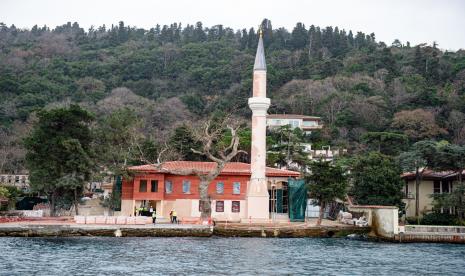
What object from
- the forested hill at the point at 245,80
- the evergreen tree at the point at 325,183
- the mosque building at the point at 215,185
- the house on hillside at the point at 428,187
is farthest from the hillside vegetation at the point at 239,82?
the evergreen tree at the point at 325,183

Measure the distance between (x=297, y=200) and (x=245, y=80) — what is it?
5946cm

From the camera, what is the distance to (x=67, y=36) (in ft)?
573

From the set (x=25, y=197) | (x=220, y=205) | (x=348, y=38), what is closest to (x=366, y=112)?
(x=220, y=205)

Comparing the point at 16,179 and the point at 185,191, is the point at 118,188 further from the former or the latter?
the point at 16,179

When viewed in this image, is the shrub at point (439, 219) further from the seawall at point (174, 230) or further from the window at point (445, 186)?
the window at point (445, 186)

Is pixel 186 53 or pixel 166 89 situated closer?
pixel 166 89

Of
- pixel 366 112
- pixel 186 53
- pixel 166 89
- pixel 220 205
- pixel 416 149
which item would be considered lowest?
pixel 220 205

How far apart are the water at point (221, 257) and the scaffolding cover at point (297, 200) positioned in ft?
32.0

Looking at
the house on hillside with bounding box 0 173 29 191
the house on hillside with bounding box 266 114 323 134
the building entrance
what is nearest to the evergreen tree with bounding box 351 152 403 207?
the building entrance

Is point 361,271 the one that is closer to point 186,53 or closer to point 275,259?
point 275,259

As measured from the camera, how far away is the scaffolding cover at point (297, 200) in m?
52.3

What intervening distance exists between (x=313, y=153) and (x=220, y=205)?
2958 cm

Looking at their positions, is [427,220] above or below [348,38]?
below

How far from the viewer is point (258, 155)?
169 ft
